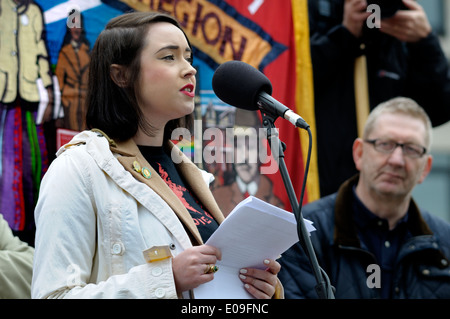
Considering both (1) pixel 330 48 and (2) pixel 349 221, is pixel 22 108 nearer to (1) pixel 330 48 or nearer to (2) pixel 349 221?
(2) pixel 349 221

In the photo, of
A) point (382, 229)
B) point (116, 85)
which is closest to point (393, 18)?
point (382, 229)

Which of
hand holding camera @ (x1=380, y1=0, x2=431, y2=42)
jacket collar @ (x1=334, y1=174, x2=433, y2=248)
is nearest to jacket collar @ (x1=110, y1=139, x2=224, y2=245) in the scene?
jacket collar @ (x1=334, y1=174, x2=433, y2=248)

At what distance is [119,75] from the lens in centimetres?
224

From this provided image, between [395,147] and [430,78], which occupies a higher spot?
[430,78]

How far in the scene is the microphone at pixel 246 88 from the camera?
76.8 inches

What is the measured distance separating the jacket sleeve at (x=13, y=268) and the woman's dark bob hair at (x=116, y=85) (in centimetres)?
70

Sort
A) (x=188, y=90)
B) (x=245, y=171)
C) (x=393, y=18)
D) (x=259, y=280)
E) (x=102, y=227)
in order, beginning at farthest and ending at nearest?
1. (x=393, y=18)
2. (x=245, y=171)
3. (x=188, y=90)
4. (x=259, y=280)
5. (x=102, y=227)

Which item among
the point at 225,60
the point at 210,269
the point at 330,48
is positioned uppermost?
the point at 330,48

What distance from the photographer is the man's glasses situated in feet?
12.3

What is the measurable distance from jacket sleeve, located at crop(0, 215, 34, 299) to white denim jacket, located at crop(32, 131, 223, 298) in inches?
26.8

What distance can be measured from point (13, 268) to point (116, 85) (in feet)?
2.80

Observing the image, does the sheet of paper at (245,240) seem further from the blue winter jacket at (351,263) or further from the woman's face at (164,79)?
the blue winter jacket at (351,263)

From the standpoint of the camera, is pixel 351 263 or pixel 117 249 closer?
pixel 117 249
